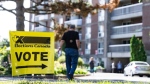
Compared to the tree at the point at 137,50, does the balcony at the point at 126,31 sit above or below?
above

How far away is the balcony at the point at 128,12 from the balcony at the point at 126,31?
55.6 inches

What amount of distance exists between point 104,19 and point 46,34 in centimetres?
4317

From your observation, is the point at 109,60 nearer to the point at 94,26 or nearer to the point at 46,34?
the point at 94,26

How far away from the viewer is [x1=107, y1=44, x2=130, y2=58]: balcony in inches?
1785

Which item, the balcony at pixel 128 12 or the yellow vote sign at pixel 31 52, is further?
the balcony at pixel 128 12

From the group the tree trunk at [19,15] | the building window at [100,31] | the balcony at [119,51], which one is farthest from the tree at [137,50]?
the tree trunk at [19,15]

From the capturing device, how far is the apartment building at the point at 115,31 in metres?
43.2

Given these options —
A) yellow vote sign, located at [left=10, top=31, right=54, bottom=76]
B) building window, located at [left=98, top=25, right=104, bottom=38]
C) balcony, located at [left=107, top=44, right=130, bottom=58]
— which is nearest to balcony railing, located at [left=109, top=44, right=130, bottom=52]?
balcony, located at [left=107, top=44, right=130, bottom=58]

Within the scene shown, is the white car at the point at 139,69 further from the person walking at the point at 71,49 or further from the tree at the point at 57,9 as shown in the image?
the person walking at the point at 71,49

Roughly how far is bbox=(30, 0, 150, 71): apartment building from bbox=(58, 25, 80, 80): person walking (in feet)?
105

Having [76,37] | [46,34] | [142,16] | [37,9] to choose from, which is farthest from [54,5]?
[142,16]

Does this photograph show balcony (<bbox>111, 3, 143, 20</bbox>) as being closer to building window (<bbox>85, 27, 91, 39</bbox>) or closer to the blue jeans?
building window (<bbox>85, 27, 91, 39</bbox>)

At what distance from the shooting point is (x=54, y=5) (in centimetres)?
2098

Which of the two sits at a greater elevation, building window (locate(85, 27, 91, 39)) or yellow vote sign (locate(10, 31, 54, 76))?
yellow vote sign (locate(10, 31, 54, 76))
